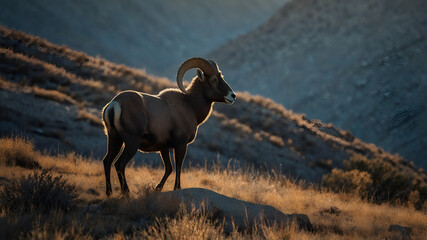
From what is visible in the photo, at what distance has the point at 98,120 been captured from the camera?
648 inches

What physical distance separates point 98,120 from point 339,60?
29.9 metres

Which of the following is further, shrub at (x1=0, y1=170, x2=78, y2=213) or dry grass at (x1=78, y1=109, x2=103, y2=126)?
dry grass at (x1=78, y1=109, x2=103, y2=126)

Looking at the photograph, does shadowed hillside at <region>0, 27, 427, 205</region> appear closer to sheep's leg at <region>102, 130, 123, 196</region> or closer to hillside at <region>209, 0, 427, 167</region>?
hillside at <region>209, 0, 427, 167</region>

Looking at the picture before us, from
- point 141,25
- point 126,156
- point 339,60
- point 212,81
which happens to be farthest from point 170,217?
point 141,25

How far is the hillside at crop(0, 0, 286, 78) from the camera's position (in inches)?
2549

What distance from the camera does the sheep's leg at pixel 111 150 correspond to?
6.54m

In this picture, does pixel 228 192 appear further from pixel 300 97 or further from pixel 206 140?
pixel 300 97

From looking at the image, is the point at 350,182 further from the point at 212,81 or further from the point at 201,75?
the point at 201,75

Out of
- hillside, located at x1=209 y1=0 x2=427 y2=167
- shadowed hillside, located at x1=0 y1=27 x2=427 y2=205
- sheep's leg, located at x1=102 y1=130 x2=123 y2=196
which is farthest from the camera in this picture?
hillside, located at x1=209 y1=0 x2=427 y2=167

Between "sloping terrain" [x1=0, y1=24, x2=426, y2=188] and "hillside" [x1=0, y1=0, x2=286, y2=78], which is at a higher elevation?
"hillside" [x1=0, y1=0, x2=286, y2=78]

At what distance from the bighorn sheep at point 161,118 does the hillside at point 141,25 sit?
52644 millimetres

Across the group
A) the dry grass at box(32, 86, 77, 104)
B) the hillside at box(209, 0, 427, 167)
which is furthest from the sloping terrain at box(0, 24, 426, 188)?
the hillside at box(209, 0, 427, 167)

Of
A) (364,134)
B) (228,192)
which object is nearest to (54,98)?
(228,192)

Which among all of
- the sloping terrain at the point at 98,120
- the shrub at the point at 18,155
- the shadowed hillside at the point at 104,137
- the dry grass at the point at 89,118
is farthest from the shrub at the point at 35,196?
the dry grass at the point at 89,118
